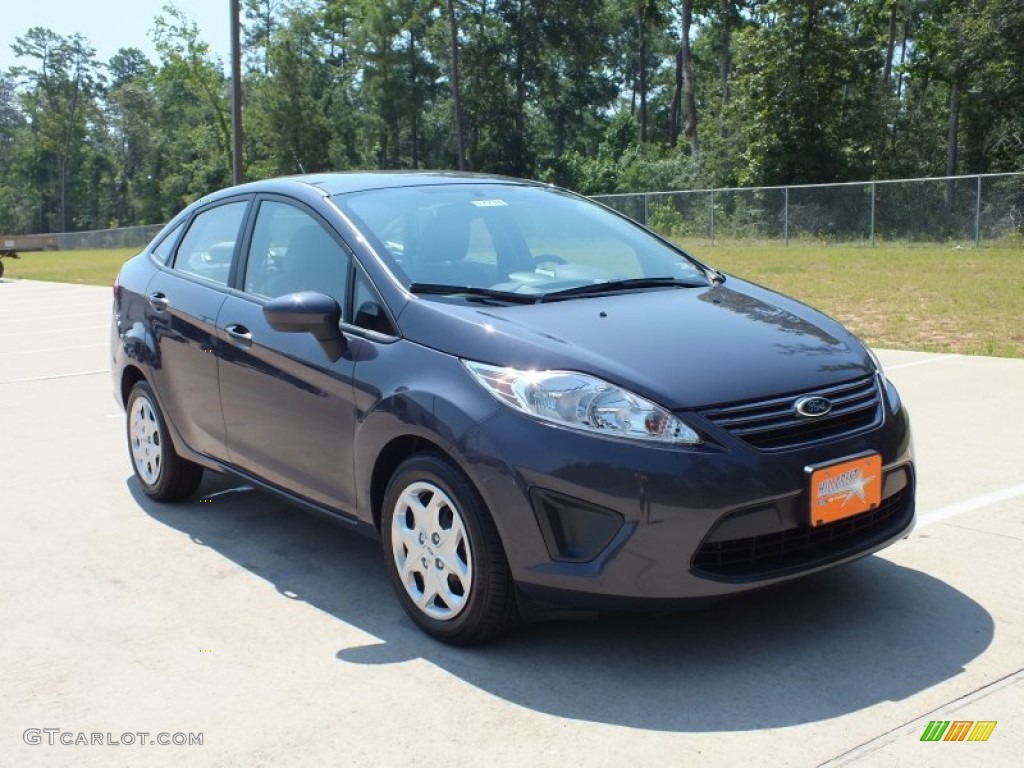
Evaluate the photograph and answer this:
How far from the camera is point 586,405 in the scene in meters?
3.60

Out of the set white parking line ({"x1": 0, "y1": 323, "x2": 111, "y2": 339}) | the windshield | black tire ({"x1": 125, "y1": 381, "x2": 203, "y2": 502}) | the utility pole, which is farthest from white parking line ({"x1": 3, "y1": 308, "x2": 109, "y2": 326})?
the windshield

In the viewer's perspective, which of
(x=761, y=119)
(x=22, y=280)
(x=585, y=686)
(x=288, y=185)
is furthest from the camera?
(x=761, y=119)

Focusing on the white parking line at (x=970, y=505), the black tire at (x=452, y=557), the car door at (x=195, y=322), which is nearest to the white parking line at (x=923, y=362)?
the white parking line at (x=970, y=505)

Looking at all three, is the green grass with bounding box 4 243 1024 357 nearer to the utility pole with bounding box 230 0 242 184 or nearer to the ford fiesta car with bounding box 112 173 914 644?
the utility pole with bounding box 230 0 242 184

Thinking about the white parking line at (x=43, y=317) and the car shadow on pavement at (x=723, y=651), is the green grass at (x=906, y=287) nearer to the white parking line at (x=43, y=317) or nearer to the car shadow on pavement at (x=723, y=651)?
the car shadow on pavement at (x=723, y=651)

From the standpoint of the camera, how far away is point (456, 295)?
4.29 metres

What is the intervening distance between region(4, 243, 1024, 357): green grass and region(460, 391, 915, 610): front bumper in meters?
7.40

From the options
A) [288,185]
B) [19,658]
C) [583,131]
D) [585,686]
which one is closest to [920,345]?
[288,185]

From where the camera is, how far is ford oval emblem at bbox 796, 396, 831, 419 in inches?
145

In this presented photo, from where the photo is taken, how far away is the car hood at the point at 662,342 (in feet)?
12.0

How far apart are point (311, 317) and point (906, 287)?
47.3ft

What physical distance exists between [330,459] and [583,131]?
7161cm

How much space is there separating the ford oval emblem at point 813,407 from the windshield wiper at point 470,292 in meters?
1.08

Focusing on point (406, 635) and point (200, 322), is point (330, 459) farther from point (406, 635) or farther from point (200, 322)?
point (200, 322)
